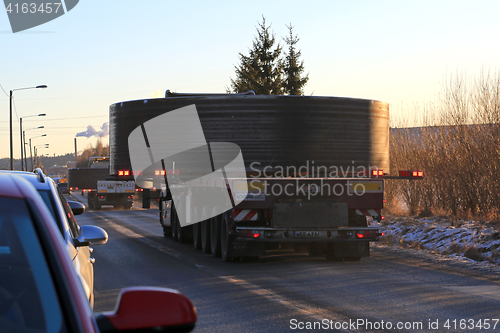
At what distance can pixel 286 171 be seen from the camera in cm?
1401

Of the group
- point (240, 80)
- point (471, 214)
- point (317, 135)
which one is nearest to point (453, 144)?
point (471, 214)

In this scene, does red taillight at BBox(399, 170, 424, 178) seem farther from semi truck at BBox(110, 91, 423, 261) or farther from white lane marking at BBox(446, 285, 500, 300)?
white lane marking at BBox(446, 285, 500, 300)

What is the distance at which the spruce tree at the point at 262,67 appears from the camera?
42.0 m

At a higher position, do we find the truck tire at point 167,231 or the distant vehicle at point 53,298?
the distant vehicle at point 53,298

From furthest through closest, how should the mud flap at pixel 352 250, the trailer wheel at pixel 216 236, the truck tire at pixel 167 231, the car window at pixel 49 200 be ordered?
the truck tire at pixel 167 231 < the trailer wheel at pixel 216 236 < the mud flap at pixel 352 250 < the car window at pixel 49 200

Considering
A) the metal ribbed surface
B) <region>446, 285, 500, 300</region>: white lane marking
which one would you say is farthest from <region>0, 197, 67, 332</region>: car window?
the metal ribbed surface

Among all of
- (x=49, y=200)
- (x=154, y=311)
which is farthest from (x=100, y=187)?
(x=154, y=311)

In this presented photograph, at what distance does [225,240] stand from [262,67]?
30.8m

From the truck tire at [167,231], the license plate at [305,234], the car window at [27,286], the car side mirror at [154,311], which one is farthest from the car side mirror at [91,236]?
the truck tire at [167,231]

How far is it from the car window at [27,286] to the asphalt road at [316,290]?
4.56 m

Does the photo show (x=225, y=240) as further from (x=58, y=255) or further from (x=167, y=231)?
(x=58, y=255)

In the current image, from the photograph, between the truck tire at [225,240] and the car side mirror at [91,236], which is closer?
the car side mirror at [91,236]

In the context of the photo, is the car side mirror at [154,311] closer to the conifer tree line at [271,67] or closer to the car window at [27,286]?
the car window at [27,286]

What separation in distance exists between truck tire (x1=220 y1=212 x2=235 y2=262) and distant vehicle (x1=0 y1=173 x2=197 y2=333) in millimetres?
10285
